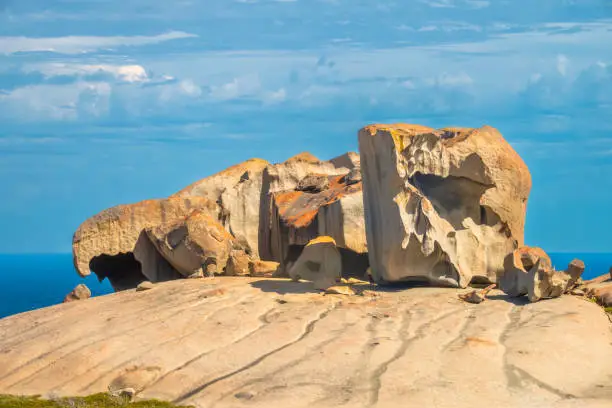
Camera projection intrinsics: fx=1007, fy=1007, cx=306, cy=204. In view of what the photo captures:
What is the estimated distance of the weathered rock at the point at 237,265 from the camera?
3058cm

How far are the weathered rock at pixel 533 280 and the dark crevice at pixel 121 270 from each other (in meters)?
15.7

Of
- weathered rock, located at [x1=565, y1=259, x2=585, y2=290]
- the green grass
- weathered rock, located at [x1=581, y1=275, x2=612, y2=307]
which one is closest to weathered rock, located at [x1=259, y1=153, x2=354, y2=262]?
weathered rock, located at [x1=581, y1=275, x2=612, y2=307]

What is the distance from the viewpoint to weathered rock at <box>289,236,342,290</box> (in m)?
27.6

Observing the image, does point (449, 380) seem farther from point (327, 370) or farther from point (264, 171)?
point (264, 171)

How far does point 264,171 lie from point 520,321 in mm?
16475

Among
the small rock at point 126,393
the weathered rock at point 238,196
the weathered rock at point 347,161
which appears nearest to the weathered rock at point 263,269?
the weathered rock at point 238,196

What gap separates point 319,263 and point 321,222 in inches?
133

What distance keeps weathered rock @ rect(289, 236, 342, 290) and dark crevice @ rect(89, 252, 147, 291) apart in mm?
10463

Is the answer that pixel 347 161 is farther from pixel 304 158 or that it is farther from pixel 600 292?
pixel 600 292

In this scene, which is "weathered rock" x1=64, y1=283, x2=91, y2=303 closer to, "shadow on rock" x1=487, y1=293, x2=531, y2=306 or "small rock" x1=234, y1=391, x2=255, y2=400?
"shadow on rock" x1=487, y1=293, x2=531, y2=306

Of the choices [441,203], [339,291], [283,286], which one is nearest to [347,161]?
[441,203]

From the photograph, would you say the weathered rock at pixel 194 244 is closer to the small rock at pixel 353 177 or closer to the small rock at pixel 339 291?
the small rock at pixel 353 177

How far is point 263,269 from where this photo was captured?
3017 cm

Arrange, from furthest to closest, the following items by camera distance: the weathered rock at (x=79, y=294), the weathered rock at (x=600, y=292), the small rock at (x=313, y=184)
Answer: the small rock at (x=313, y=184) < the weathered rock at (x=79, y=294) < the weathered rock at (x=600, y=292)
